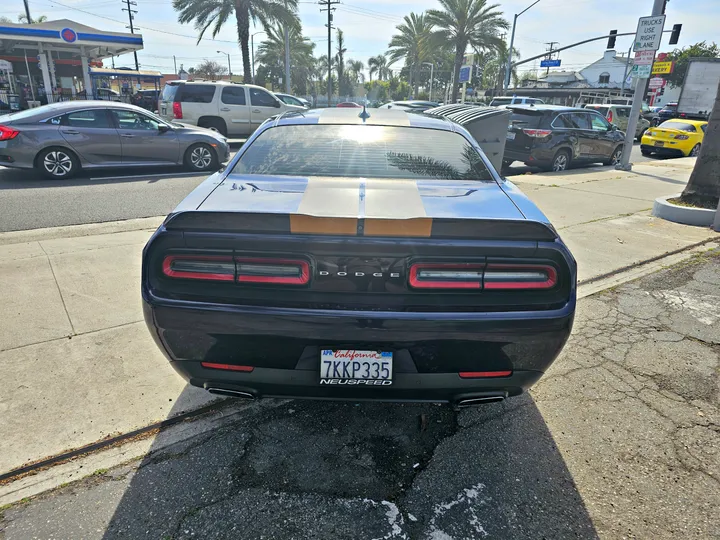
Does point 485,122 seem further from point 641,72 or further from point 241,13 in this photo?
point 241,13

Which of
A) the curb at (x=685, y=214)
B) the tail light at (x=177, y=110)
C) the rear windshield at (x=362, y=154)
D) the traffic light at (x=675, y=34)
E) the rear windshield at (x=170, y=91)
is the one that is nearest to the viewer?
the rear windshield at (x=362, y=154)

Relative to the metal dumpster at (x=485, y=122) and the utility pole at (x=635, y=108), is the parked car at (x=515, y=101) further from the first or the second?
the metal dumpster at (x=485, y=122)

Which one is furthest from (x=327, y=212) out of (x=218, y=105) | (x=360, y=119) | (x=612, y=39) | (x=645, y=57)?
(x=612, y=39)

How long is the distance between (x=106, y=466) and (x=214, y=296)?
1.08 meters

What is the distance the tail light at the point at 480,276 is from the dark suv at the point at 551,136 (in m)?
10.5

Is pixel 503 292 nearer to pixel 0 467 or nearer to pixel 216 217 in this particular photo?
pixel 216 217

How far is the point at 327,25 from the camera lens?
4819 cm

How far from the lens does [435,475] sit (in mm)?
2402

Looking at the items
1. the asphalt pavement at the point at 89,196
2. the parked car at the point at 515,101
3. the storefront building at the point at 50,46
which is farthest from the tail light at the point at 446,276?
the storefront building at the point at 50,46

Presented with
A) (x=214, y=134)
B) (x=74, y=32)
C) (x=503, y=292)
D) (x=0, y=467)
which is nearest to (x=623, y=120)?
(x=214, y=134)

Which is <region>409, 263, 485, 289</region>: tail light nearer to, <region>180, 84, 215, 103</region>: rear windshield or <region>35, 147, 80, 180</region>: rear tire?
<region>35, 147, 80, 180</region>: rear tire

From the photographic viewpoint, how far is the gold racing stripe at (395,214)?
2.07m

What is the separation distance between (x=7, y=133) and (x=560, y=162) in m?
11.9

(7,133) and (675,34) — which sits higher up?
(675,34)
